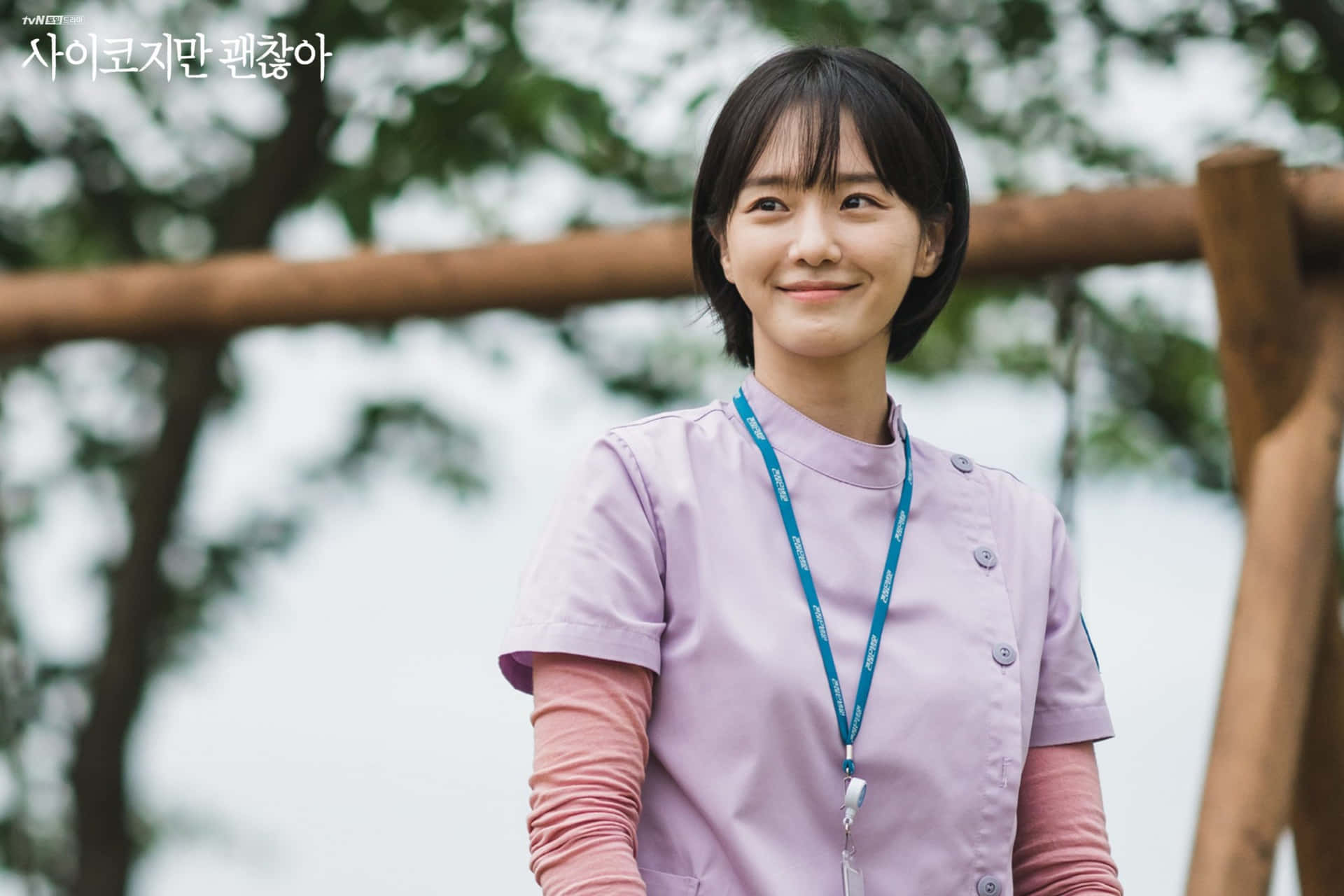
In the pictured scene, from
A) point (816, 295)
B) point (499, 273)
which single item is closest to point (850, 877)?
point (816, 295)

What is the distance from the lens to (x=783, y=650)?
1.07m

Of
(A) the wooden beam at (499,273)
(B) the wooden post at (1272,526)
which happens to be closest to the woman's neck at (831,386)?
(B) the wooden post at (1272,526)

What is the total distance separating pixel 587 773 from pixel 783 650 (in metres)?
0.16

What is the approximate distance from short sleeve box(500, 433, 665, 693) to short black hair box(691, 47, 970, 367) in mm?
211

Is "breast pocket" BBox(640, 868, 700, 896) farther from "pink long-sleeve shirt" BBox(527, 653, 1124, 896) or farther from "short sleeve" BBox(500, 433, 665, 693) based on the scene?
"short sleeve" BBox(500, 433, 665, 693)

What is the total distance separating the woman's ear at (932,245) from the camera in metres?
1.18

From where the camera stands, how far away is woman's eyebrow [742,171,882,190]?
110 cm

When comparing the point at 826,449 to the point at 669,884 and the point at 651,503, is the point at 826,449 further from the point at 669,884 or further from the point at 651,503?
the point at 669,884

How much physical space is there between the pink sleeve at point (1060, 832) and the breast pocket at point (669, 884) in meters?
0.29

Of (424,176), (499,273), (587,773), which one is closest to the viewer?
(587,773)

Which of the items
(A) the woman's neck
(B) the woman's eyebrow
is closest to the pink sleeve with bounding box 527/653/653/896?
(A) the woman's neck

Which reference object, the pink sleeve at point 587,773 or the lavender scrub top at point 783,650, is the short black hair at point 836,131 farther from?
the pink sleeve at point 587,773

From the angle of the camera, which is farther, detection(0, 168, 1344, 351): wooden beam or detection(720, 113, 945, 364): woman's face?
detection(0, 168, 1344, 351): wooden beam

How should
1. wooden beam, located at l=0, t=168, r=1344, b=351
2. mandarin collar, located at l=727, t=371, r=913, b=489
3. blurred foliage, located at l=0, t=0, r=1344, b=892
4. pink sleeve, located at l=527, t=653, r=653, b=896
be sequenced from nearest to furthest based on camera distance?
pink sleeve, located at l=527, t=653, r=653, b=896, mandarin collar, located at l=727, t=371, r=913, b=489, wooden beam, located at l=0, t=168, r=1344, b=351, blurred foliage, located at l=0, t=0, r=1344, b=892
